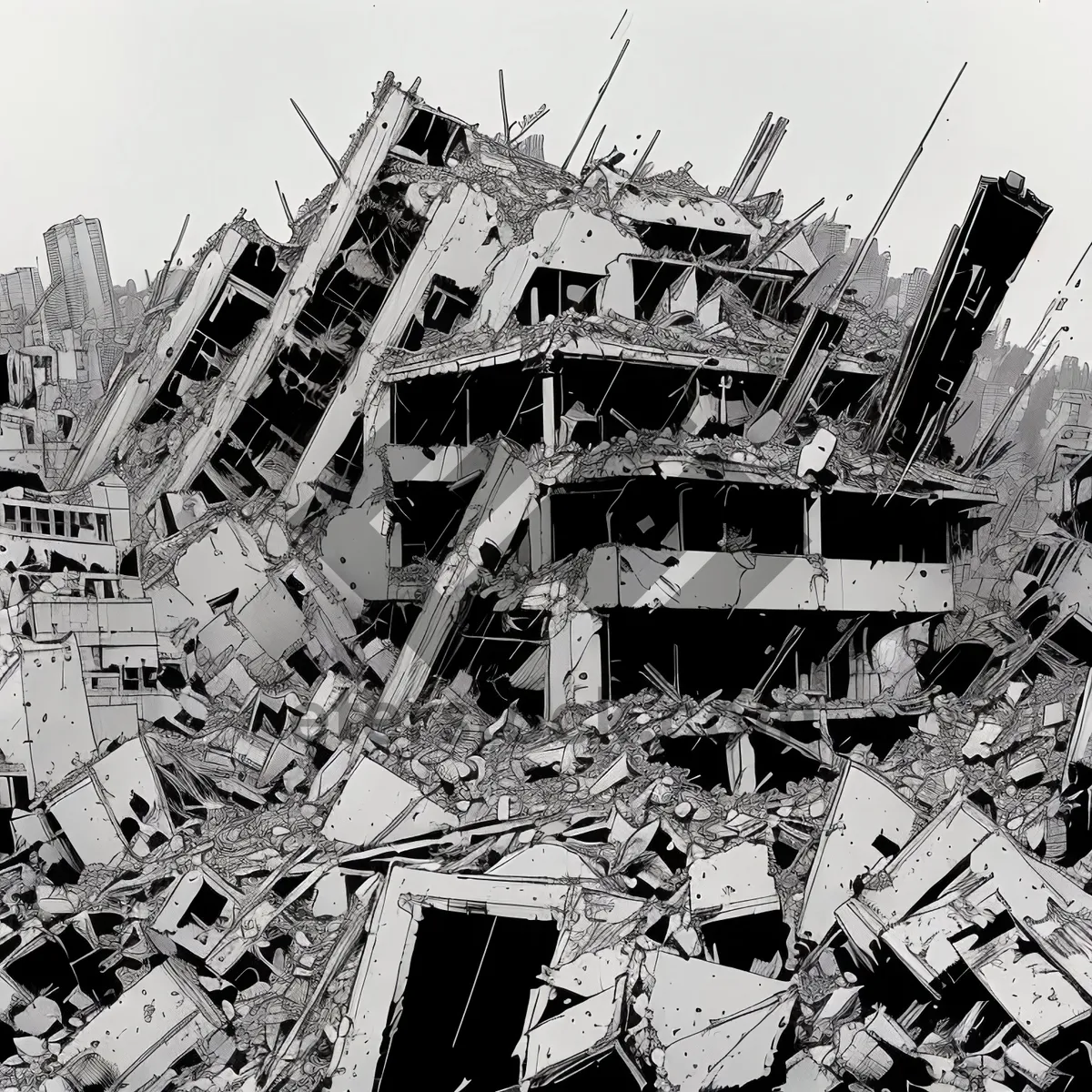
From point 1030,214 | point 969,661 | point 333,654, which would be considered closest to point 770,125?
point 1030,214

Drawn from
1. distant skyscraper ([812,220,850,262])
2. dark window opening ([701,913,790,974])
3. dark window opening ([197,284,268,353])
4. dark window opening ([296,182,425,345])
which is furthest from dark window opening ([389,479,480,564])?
distant skyscraper ([812,220,850,262])

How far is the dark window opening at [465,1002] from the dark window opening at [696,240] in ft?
11.7

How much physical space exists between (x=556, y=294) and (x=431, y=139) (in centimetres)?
103

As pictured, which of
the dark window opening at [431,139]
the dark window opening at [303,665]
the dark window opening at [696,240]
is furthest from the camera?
the dark window opening at [696,240]

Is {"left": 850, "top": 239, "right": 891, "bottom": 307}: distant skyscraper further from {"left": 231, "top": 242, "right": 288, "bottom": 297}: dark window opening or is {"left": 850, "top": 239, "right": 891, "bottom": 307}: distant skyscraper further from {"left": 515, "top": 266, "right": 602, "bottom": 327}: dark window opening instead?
{"left": 231, "top": 242, "right": 288, "bottom": 297}: dark window opening

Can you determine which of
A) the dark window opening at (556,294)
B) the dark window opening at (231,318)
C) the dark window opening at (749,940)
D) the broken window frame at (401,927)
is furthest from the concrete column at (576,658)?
the dark window opening at (231,318)

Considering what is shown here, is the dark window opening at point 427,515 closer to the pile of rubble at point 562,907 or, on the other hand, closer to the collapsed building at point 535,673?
the collapsed building at point 535,673

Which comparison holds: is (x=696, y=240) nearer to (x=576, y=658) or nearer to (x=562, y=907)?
(x=576, y=658)

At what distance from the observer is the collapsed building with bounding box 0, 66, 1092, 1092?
3709mm

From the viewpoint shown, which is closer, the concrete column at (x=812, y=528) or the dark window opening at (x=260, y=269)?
the concrete column at (x=812, y=528)

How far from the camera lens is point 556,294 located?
519cm

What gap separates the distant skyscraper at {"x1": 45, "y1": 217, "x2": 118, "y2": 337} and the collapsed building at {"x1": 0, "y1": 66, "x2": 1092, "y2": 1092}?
0.22m

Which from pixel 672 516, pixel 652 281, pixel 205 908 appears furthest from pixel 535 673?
pixel 652 281

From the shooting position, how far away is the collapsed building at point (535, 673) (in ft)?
12.2
